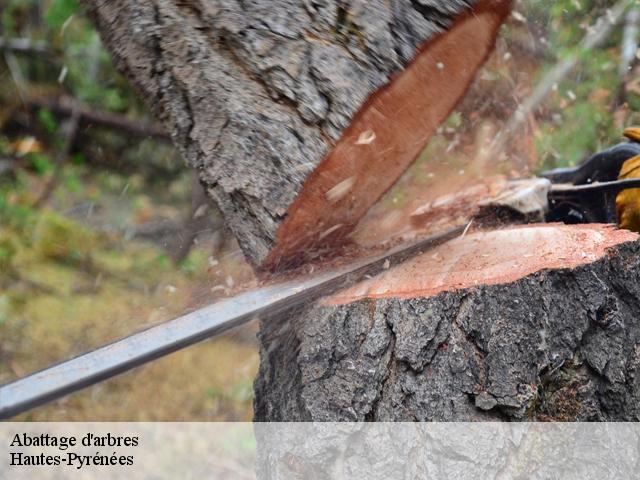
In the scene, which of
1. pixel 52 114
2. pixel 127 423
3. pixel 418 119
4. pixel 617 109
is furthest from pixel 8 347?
pixel 617 109

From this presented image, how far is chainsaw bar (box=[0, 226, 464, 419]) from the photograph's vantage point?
118 centimetres

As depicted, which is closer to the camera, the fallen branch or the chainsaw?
the chainsaw

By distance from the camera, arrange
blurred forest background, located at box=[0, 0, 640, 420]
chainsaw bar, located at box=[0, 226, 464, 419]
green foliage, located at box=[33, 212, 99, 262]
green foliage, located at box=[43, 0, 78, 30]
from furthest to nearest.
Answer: green foliage, located at box=[43, 0, 78, 30]
green foliage, located at box=[33, 212, 99, 262]
blurred forest background, located at box=[0, 0, 640, 420]
chainsaw bar, located at box=[0, 226, 464, 419]

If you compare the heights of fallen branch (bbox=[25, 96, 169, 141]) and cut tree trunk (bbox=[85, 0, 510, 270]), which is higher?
cut tree trunk (bbox=[85, 0, 510, 270])

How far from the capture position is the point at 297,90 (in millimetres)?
1389

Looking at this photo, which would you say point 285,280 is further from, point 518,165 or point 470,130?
point 518,165

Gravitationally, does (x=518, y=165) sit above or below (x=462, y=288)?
below

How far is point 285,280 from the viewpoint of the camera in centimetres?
157

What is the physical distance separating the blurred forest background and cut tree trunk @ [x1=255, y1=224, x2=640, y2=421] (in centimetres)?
102

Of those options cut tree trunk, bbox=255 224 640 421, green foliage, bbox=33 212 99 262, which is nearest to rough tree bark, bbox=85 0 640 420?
cut tree trunk, bbox=255 224 640 421

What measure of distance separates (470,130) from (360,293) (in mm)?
1319

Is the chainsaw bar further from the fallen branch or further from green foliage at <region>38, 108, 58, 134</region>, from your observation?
green foliage at <region>38, 108, 58, 134</region>

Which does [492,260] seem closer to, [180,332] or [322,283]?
[322,283]

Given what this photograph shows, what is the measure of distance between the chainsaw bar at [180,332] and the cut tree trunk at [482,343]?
59 millimetres
